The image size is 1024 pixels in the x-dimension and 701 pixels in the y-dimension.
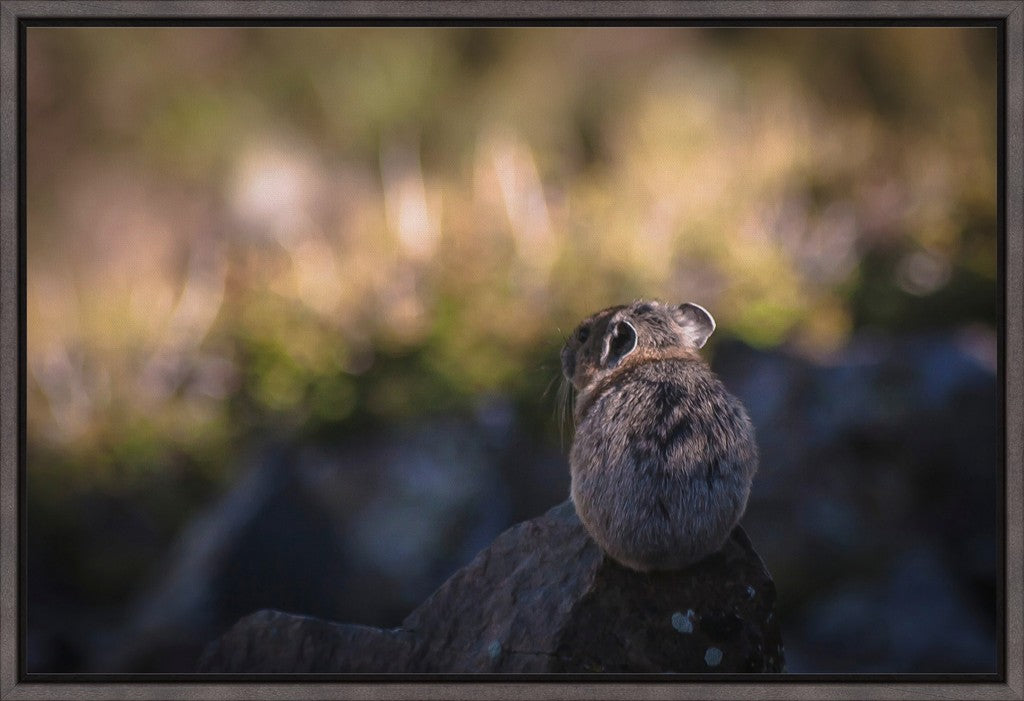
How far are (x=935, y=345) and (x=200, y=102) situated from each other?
4.34 meters

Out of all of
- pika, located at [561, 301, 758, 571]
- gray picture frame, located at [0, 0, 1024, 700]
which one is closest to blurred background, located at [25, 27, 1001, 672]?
gray picture frame, located at [0, 0, 1024, 700]

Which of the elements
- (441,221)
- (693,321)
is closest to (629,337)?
(693,321)

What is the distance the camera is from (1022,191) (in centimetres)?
434

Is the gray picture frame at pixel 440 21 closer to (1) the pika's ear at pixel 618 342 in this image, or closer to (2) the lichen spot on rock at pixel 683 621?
(2) the lichen spot on rock at pixel 683 621

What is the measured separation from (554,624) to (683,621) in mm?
479

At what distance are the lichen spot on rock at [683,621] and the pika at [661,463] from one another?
0.17 m

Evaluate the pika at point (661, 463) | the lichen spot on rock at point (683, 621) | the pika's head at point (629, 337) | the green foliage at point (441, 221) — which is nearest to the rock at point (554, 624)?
the lichen spot on rock at point (683, 621)

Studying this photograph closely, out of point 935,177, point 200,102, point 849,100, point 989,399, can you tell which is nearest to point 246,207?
point 200,102

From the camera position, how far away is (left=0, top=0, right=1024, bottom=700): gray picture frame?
4.32 metres

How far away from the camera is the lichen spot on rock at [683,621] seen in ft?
11.7

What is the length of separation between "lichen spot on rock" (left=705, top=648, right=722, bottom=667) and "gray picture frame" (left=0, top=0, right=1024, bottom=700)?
0.73 meters

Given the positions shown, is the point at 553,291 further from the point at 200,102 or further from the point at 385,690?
the point at 385,690

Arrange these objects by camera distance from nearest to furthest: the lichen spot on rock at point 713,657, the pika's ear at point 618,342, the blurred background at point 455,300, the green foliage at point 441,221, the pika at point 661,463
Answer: the pika at point 661,463
the lichen spot on rock at point 713,657
the pika's ear at point 618,342
the blurred background at point 455,300
the green foliage at point 441,221

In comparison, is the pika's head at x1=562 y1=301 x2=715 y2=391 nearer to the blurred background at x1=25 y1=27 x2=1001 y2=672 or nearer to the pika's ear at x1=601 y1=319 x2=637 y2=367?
the pika's ear at x1=601 y1=319 x2=637 y2=367
